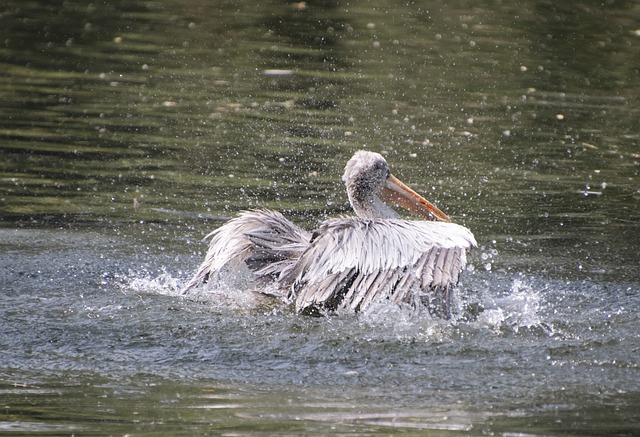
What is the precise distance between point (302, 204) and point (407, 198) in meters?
1.67

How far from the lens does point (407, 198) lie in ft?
24.5

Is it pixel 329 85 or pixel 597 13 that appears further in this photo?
pixel 597 13

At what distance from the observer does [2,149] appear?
401 inches

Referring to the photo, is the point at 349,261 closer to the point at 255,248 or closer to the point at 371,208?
the point at 255,248

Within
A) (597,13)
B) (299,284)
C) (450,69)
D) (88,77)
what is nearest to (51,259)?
(299,284)

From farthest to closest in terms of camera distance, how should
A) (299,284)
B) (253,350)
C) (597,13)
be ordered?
(597,13), (299,284), (253,350)

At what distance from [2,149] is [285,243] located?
456cm

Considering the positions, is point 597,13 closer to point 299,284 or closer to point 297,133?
point 297,133

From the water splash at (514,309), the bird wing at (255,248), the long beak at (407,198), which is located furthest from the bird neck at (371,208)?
the water splash at (514,309)

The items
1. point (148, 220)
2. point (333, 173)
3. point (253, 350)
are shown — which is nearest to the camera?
point (253, 350)

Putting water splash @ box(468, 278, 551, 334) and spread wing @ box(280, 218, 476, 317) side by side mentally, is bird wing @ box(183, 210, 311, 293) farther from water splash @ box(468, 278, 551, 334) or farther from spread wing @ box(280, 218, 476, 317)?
water splash @ box(468, 278, 551, 334)

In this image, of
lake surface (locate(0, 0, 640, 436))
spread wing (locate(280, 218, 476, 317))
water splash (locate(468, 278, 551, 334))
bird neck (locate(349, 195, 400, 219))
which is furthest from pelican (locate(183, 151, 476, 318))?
bird neck (locate(349, 195, 400, 219))

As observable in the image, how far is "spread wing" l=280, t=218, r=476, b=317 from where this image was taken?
599 cm

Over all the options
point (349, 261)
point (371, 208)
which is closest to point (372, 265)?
point (349, 261)
